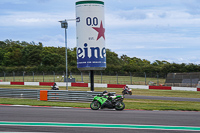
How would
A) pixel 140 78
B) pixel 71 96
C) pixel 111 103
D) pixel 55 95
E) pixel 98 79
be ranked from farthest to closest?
pixel 98 79 < pixel 140 78 < pixel 55 95 < pixel 71 96 < pixel 111 103

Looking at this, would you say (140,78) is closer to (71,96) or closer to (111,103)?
(71,96)

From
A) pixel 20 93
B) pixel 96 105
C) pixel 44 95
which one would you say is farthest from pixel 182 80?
pixel 96 105

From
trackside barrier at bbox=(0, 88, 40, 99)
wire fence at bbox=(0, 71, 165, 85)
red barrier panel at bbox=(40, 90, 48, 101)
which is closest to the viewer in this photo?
red barrier panel at bbox=(40, 90, 48, 101)

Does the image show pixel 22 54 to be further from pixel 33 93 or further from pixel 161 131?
pixel 161 131

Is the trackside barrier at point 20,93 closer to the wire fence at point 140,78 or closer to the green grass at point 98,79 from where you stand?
the wire fence at point 140,78

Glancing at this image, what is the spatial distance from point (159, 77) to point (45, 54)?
195ft

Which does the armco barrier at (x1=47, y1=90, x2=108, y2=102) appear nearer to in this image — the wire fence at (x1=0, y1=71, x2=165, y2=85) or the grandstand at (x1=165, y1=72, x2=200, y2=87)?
the wire fence at (x1=0, y1=71, x2=165, y2=85)

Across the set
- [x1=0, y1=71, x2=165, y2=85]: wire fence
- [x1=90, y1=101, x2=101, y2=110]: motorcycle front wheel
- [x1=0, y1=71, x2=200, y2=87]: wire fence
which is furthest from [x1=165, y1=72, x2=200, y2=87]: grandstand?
[x1=90, y1=101, x2=101, y2=110]: motorcycle front wheel

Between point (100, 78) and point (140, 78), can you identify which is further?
point (100, 78)

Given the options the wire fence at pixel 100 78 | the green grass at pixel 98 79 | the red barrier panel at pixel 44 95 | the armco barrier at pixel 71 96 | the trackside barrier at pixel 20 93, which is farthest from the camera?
the green grass at pixel 98 79

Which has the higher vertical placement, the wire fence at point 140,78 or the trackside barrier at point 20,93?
the wire fence at point 140,78

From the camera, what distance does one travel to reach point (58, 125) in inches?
430

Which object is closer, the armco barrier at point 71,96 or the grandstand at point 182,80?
the armco barrier at point 71,96

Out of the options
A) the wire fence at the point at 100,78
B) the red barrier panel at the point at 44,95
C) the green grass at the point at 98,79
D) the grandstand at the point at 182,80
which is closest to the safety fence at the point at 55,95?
the red barrier panel at the point at 44,95
